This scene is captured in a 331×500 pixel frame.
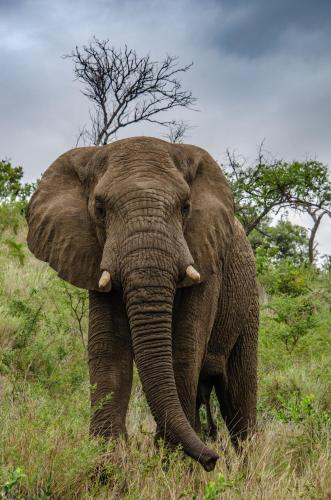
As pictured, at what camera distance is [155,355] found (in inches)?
172

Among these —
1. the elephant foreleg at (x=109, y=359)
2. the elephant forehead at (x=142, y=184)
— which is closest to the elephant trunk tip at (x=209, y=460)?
the elephant foreleg at (x=109, y=359)

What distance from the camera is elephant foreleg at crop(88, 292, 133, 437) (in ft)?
15.5

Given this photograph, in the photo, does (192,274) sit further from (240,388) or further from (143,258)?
(240,388)

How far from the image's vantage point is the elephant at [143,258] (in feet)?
14.2

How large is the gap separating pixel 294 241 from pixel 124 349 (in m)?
32.7

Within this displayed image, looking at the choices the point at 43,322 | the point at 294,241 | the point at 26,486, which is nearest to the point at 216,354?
the point at 26,486

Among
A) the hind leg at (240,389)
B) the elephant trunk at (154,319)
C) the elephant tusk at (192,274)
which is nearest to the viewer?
the elephant trunk at (154,319)

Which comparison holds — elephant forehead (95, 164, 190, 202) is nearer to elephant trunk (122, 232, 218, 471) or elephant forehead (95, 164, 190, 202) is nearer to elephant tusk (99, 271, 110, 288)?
elephant trunk (122, 232, 218, 471)

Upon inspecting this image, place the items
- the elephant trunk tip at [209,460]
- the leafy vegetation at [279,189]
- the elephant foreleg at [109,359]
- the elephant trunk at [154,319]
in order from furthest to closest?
1. the leafy vegetation at [279,189]
2. the elephant foreleg at [109,359]
3. the elephant trunk at [154,319]
4. the elephant trunk tip at [209,460]

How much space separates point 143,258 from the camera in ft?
14.0

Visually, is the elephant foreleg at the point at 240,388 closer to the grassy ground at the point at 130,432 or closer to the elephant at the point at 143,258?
the grassy ground at the point at 130,432

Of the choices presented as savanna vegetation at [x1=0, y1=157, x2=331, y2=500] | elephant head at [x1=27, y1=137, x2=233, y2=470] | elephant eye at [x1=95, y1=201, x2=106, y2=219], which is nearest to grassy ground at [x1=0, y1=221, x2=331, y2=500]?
savanna vegetation at [x1=0, y1=157, x2=331, y2=500]

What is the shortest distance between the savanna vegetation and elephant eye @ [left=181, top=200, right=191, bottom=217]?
137 centimetres

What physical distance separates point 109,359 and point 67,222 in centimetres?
93
